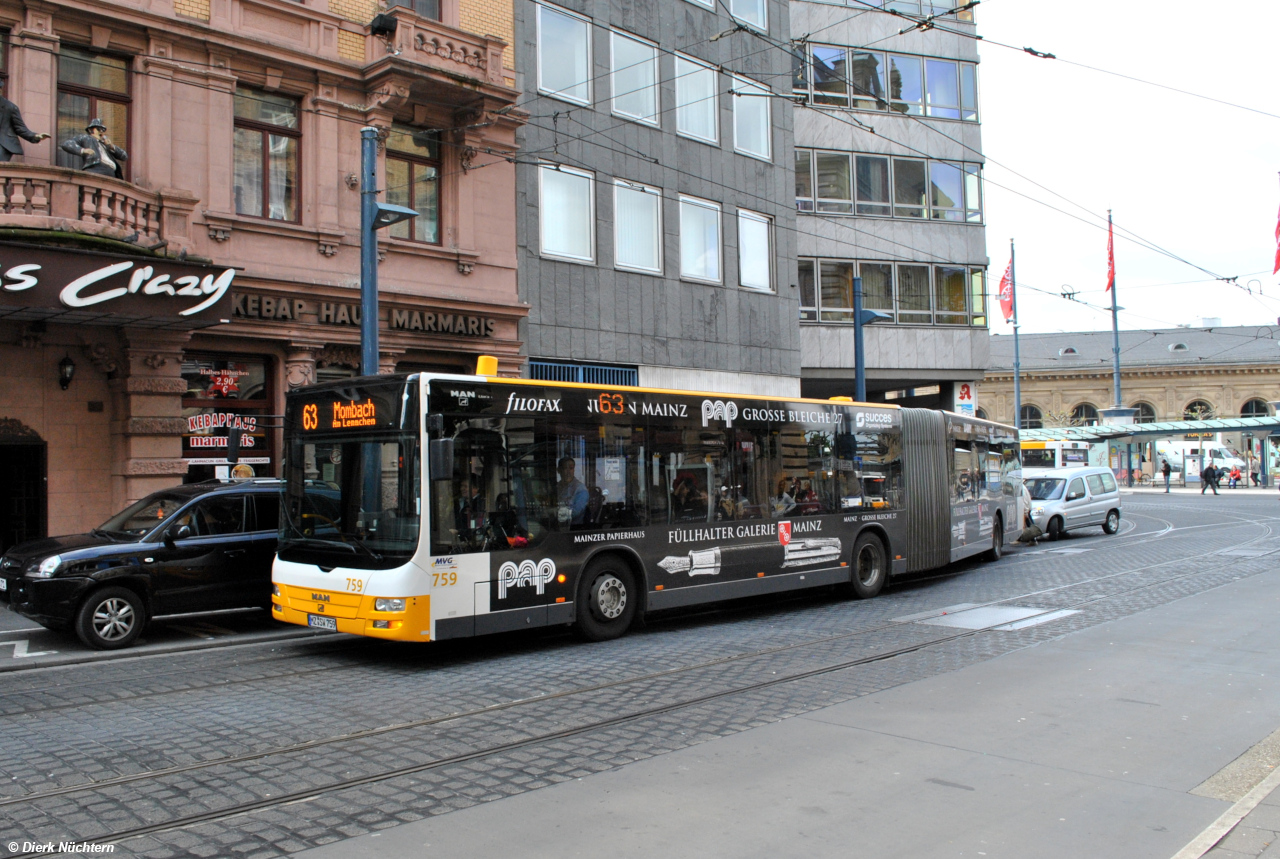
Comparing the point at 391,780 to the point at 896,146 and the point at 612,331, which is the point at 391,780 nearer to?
the point at 612,331

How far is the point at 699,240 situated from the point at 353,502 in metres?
15.9

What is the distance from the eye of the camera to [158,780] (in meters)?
6.08

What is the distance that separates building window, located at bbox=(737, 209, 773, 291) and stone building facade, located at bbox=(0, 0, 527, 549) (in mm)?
7137

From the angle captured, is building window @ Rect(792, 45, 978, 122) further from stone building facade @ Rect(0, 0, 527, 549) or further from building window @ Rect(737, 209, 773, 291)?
stone building facade @ Rect(0, 0, 527, 549)

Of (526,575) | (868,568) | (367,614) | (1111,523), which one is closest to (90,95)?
(367,614)

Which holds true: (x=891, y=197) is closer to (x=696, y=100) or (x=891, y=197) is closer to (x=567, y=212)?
(x=696, y=100)

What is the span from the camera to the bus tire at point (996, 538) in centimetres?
2042

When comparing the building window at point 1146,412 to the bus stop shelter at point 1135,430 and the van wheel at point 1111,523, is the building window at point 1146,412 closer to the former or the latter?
the bus stop shelter at point 1135,430

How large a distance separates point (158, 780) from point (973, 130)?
30768 mm

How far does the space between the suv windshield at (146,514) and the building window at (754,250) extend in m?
16.2

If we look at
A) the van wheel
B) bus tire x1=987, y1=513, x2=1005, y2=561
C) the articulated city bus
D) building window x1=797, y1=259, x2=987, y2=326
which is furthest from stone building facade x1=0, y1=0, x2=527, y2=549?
the van wheel

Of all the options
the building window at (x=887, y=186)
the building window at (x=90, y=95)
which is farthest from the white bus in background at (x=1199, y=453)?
the building window at (x=90, y=95)

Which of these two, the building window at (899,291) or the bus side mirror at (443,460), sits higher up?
the building window at (899,291)

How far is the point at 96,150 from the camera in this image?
1452cm
